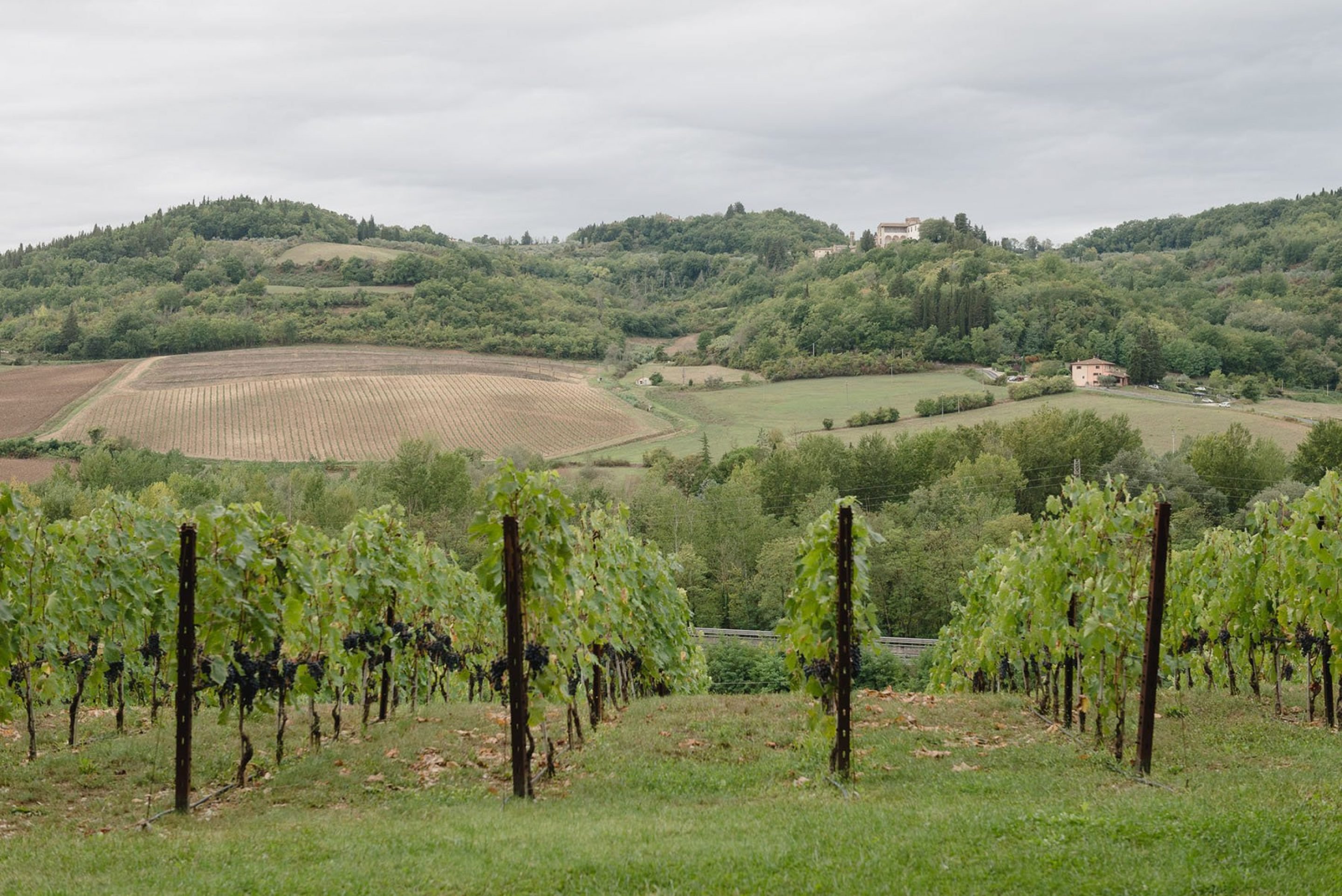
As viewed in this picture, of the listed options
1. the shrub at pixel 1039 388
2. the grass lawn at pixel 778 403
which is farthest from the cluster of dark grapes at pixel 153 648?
the shrub at pixel 1039 388

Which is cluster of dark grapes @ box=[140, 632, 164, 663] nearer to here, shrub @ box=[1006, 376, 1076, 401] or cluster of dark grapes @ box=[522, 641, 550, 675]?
cluster of dark grapes @ box=[522, 641, 550, 675]

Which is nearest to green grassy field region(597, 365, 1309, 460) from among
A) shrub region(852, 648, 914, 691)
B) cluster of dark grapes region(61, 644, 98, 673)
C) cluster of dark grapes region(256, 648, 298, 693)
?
shrub region(852, 648, 914, 691)

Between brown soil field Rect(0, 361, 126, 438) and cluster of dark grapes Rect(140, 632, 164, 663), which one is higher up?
brown soil field Rect(0, 361, 126, 438)

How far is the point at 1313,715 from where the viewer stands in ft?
49.1

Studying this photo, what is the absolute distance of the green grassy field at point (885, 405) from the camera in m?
79.2

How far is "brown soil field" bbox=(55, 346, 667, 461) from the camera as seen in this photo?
77875 mm

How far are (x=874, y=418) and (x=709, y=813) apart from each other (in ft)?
259

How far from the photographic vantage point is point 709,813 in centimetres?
927

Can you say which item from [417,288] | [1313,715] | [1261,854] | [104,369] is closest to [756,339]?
[417,288]

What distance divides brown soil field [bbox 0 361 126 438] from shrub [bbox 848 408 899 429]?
204ft

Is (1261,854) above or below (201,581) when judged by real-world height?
below

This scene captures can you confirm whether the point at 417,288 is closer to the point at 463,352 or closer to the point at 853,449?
the point at 463,352

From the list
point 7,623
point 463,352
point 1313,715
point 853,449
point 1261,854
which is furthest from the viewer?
point 463,352

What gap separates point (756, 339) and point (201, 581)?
377 feet
